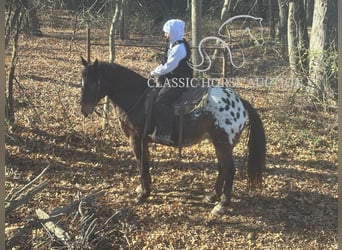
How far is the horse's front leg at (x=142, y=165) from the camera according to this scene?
5.91 metres

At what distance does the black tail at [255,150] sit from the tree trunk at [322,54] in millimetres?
1515

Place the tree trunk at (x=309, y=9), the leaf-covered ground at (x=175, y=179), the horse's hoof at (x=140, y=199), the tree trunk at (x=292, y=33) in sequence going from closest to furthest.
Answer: the leaf-covered ground at (x=175, y=179), the horse's hoof at (x=140, y=199), the tree trunk at (x=292, y=33), the tree trunk at (x=309, y=9)

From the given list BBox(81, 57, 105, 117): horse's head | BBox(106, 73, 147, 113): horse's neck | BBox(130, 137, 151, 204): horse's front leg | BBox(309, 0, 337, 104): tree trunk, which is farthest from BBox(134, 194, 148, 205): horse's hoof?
BBox(309, 0, 337, 104): tree trunk

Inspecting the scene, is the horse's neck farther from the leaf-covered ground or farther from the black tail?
the black tail

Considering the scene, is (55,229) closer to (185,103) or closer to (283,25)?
(185,103)

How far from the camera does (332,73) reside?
6.80 meters

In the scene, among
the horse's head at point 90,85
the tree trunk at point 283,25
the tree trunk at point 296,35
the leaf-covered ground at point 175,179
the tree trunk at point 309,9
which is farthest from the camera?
the tree trunk at point 309,9

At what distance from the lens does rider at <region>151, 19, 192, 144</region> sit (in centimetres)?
539

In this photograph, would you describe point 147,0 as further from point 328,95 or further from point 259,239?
point 259,239

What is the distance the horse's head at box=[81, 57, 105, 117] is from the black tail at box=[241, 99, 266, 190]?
202cm

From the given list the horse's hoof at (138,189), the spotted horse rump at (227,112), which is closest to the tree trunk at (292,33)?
the spotted horse rump at (227,112)

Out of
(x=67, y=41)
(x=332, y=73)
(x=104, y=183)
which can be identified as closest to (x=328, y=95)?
(x=332, y=73)

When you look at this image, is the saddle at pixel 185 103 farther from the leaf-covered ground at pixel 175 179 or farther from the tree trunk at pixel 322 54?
the tree trunk at pixel 322 54

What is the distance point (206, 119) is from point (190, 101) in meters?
0.31
